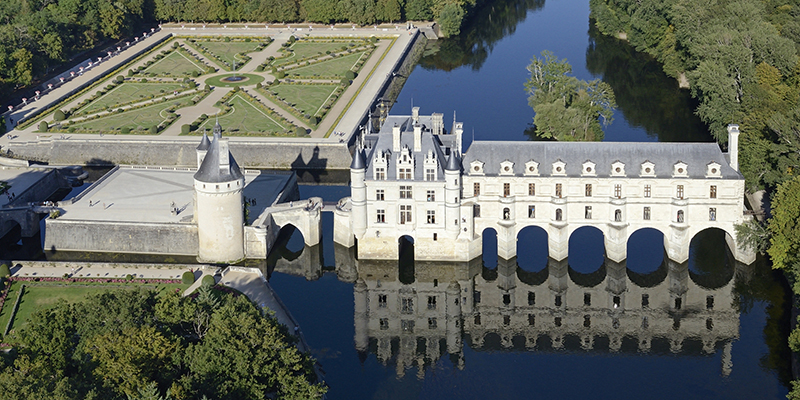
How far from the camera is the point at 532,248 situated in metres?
105

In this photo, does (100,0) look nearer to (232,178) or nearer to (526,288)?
(232,178)

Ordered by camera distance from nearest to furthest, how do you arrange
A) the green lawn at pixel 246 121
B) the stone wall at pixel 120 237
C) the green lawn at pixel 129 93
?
the stone wall at pixel 120 237
the green lawn at pixel 246 121
the green lawn at pixel 129 93

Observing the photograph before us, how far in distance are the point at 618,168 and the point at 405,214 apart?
19.9 metres

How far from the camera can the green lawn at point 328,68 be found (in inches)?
6708

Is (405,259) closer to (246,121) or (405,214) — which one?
(405,214)

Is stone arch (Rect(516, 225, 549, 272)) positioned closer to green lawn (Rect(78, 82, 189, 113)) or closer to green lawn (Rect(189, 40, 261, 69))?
green lawn (Rect(78, 82, 189, 113))

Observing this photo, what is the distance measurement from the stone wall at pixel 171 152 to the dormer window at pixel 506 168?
35396 millimetres

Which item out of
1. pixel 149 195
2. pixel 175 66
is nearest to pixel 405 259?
pixel 149 195

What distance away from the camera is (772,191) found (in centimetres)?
10819

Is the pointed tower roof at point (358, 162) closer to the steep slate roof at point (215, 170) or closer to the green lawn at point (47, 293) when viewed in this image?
the steep slate roof at point (215, 170)

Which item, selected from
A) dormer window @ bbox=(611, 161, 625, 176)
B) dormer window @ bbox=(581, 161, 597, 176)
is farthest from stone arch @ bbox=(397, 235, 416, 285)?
dormer window @ bbox=(611, 161, 625, 176)

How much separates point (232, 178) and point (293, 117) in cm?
4673

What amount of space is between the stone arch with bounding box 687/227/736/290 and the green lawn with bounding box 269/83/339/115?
197 ft

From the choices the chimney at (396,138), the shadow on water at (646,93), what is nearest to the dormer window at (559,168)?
the chimney at (396,138)
